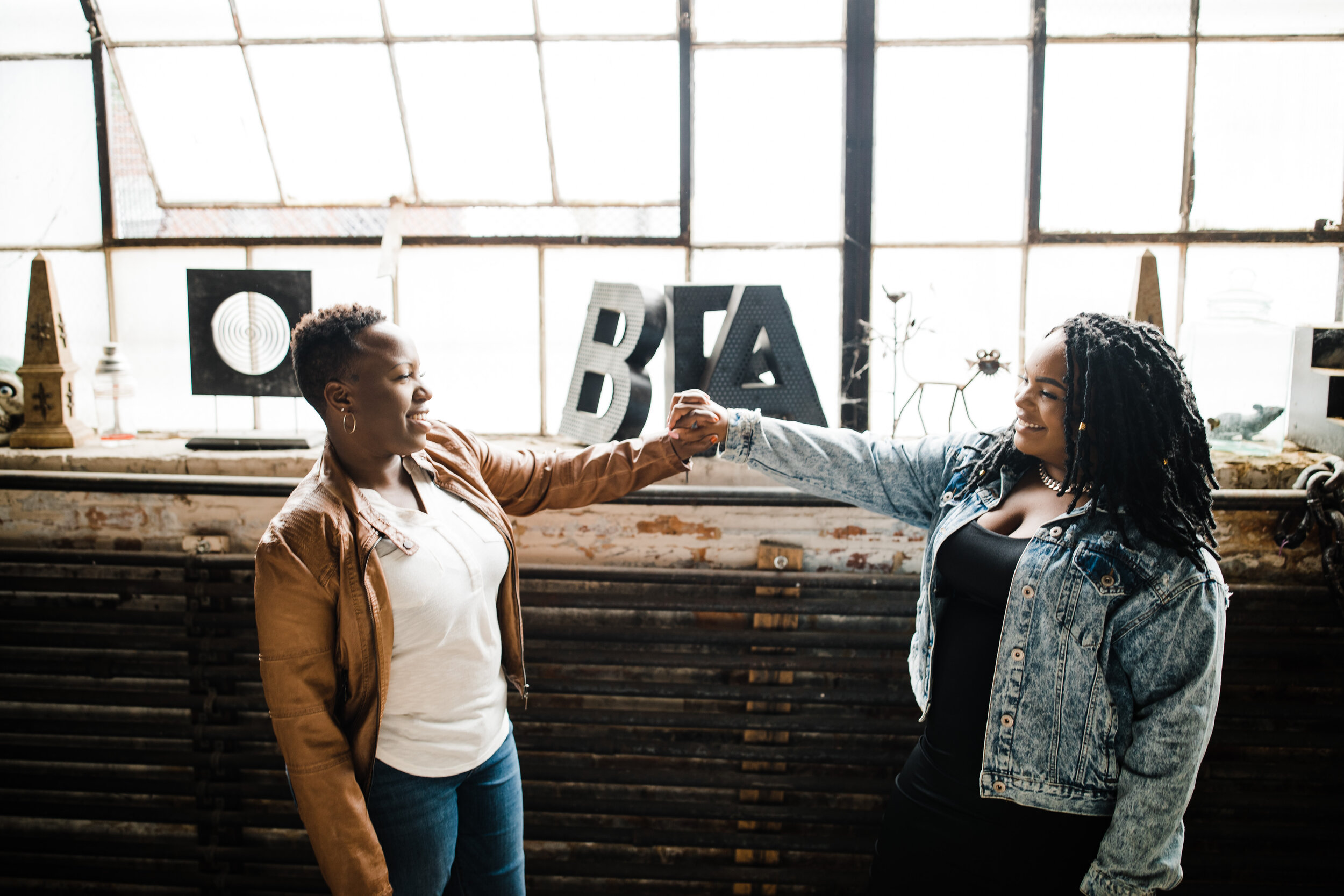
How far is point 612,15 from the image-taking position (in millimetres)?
2857

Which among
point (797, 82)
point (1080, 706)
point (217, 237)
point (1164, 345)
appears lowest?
point (1080, 706)

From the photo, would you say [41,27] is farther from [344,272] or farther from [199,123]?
[344,272]

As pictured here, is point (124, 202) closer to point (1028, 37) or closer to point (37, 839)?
point (37, 839)

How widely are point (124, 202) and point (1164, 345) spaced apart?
340 cm

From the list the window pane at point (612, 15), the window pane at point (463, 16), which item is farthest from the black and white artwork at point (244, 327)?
the window pane at point (612, 15)

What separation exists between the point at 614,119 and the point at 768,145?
0.55 metres

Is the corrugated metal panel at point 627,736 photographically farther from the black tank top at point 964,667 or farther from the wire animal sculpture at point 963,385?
the black tank top at point 964,667

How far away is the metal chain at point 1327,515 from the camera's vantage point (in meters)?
2.39

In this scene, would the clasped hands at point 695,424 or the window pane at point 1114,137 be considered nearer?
the clasped hands at point 695,424

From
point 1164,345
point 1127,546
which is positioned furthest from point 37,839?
point 1164,345

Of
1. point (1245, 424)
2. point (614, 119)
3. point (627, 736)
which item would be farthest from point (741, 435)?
point (1245, 424)

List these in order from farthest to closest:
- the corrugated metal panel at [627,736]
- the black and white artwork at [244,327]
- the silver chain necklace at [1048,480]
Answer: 1. the black and white artwork at [244,327]
2. the corrugated metal panel at [627,736]
3. the silver chain necklace at [1048,480]

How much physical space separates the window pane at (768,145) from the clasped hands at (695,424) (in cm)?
105

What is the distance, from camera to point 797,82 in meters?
2.87
